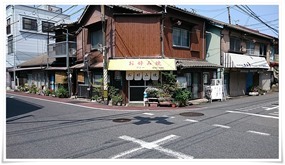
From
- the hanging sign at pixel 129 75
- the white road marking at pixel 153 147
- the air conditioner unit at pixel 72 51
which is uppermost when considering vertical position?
the air conditioner unit at pixel 72 51

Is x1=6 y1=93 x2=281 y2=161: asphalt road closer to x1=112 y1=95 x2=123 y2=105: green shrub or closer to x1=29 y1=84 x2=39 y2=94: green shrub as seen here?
x1=112 y1=95 x2=123 y2=105: green shrub

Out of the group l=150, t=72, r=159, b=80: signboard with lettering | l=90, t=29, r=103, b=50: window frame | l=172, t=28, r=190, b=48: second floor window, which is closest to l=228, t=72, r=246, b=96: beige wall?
l=172, t=28, r=190, b=48: second floor window

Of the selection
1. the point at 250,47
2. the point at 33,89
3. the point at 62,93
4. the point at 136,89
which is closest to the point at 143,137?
the point at 136,89

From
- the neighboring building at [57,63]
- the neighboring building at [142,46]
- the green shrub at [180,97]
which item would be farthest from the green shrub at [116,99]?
the neighboring building at [57,63]

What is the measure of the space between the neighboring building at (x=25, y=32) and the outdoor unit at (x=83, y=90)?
13881 millimetres

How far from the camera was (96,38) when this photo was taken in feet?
55.8

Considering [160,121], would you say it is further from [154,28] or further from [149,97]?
[154,28]

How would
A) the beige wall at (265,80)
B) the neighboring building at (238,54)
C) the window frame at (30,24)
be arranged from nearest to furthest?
the neighboring building at (238,54) < the beige wall at (265,80) < the window frame at (30,24)

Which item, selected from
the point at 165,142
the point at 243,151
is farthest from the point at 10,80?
the point at 243,151

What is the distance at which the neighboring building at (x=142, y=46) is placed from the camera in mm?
13992

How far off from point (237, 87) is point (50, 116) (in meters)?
17.3

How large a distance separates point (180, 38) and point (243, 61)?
746 cm

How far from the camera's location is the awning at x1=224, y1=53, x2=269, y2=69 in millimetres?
18625

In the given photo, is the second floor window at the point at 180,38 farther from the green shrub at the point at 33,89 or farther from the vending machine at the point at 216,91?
the green shrub at the point at 33,89
